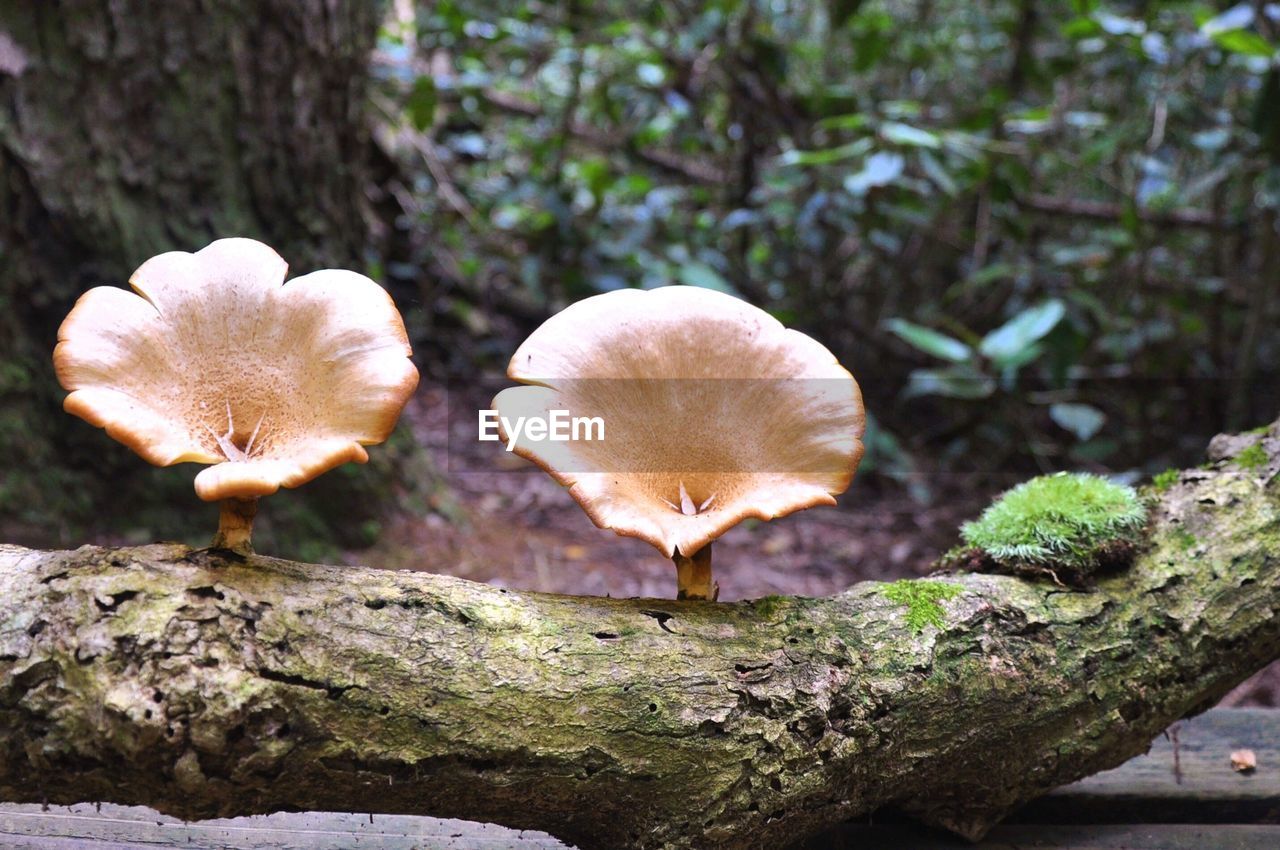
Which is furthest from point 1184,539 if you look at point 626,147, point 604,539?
point 626,147

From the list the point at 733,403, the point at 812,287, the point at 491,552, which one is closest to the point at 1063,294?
the point at 812,287

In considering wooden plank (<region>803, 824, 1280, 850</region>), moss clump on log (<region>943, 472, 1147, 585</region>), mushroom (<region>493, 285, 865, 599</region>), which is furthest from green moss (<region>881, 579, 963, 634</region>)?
wooden plank (<region>803, 824, 1280, 850</region>)

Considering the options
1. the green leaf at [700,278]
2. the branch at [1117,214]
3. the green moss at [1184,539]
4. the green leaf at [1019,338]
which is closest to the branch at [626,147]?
the green leaf at [700,278]

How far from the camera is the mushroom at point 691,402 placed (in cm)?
138

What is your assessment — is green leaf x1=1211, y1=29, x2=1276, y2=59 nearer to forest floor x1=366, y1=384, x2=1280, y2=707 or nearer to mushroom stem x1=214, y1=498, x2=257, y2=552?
forest floor x1=366, y1=384, x2=1280, y2=707

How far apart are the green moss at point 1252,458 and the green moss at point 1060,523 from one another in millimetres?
279

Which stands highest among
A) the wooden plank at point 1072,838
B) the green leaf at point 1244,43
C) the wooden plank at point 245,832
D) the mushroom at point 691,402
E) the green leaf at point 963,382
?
the green leaf at point 1244,43

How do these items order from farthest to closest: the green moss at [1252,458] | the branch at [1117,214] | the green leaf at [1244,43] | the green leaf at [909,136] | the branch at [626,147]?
the branch at [626,147] → the branch at [1117,214] → the green leaf at [909,136] → the green leaf at [1244,43] → the green moss at [1252,458]

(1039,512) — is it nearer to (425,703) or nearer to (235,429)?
(425,703)

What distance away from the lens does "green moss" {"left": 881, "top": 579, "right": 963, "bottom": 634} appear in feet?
5.15

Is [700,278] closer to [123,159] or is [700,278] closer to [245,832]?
[123,159]

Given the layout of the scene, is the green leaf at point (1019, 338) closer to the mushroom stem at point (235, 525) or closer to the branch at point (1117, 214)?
the branch at point (1117, 214)

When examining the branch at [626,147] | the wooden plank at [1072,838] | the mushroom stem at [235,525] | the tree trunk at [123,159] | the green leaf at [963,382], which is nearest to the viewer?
the mushroom stem at [235,525]

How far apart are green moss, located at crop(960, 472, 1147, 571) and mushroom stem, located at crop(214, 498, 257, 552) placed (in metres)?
1.35
